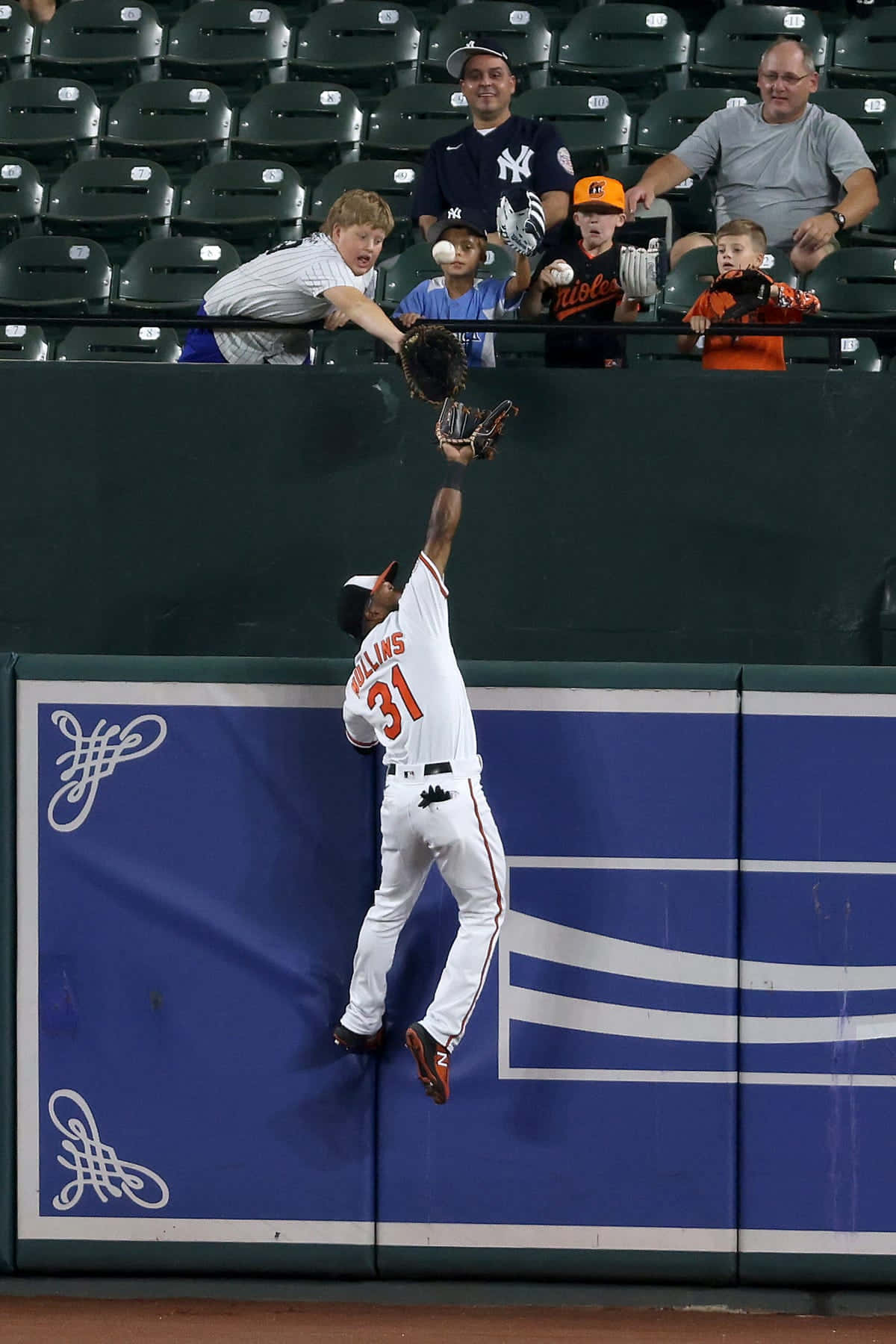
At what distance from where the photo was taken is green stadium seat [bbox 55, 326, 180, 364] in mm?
7430

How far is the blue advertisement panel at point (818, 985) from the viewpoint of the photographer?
4.78 meters

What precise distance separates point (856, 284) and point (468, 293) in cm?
208

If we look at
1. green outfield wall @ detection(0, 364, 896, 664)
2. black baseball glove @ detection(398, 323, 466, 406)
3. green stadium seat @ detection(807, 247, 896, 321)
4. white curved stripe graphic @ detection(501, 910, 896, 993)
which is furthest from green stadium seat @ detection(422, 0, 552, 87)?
white curved stripe graphic @ detection(501, 910, 896, 993)

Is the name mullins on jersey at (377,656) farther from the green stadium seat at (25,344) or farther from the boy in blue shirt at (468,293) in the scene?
the green stadium seat at (25,344)

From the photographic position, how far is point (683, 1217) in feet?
15.8

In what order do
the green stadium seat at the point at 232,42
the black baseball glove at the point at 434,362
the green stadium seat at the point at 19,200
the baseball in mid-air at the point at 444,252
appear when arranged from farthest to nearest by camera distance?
the green stadium seat at the point at 232,42 < the green stadium seat at the point at 19,200 < the baseball in mid-air at the point at 444,252 < the black baseball glove at the point at 434,362

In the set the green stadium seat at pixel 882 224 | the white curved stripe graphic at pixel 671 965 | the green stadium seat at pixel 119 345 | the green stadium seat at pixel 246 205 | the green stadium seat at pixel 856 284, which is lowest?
the white curved stripe graphic at pixel 671 965

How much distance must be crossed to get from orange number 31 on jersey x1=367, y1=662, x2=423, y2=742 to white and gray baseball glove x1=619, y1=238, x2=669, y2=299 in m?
2.00

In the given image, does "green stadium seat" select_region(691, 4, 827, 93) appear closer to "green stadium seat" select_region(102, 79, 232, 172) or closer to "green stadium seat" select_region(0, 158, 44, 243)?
"green stadium seat" select_region(102, 79, 232, 172)

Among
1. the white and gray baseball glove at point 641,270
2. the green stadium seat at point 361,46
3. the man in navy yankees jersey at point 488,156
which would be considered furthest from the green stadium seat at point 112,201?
the white and gray baseball glove at point 641,270

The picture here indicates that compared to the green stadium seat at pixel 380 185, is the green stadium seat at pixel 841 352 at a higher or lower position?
lower

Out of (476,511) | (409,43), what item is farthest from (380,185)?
(476,511)

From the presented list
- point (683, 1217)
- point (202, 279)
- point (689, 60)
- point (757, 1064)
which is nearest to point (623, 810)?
point (757, 1064)

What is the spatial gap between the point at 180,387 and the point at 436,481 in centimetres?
101
